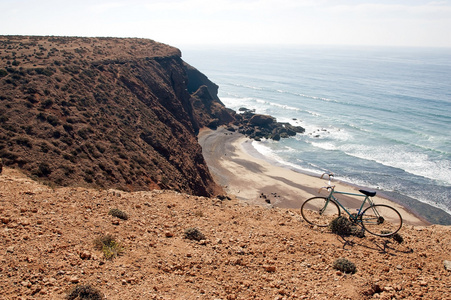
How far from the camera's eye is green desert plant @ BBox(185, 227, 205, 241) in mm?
8352

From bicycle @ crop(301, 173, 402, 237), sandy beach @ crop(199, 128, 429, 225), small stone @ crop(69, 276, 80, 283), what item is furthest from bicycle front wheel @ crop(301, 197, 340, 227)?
sandy beach @ crop(199, 128, 429, 225)

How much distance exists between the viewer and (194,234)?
8453mm

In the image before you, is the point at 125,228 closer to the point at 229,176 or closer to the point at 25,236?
the point at 25,236

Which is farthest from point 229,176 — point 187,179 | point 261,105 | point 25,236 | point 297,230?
point 261,105

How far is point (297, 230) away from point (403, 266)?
287 cm

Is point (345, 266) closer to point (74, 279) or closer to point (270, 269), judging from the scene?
point (270, 269)

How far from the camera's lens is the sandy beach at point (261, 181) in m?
32.4

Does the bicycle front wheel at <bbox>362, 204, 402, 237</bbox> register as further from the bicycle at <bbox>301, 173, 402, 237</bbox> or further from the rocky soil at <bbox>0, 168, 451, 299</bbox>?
the rocky soil at <bbox>0, 168, 451, 299</bbox>

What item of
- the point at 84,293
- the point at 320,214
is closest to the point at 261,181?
the point at 320,214

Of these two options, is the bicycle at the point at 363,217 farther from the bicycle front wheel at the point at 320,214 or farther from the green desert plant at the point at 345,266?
the green desert plant at the point at 345,266

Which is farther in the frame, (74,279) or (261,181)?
(261,181)

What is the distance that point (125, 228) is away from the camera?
8562 mm

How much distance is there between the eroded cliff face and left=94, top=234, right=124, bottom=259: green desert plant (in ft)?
25.3

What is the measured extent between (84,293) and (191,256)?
100 inches
